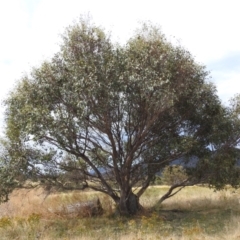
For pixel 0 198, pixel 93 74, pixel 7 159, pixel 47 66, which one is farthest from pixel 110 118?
pixel 0 198

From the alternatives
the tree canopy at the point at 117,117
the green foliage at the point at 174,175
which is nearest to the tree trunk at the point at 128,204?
the tree canopy at the point at 117,117

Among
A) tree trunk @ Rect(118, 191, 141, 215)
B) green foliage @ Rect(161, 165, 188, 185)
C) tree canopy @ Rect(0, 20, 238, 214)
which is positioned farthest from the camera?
green foliage @ Rect(161, 165, 188, 185)

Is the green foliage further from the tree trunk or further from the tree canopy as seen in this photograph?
the tree trunk

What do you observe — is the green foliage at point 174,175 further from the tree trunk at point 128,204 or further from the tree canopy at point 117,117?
the tree trunk at point 128,204

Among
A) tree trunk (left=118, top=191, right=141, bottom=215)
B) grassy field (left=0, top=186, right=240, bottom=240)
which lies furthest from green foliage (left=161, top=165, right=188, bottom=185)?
tree trunk (left=118, top=191, right=141, bottom=215)

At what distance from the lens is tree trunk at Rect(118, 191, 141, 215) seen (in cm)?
1489

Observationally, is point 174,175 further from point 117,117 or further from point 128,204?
point 117,117

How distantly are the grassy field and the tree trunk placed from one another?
360 mm

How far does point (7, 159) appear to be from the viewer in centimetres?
1357

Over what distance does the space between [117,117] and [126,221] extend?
3.75 metres

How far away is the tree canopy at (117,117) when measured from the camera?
12.6 m

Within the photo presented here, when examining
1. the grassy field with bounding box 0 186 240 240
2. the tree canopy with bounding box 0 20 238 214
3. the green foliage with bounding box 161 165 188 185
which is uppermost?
the tree canopy with bounding box 0 20 238 214

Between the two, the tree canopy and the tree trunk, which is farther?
the tree trunk

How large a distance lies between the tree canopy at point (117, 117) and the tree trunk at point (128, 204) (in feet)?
0.13
